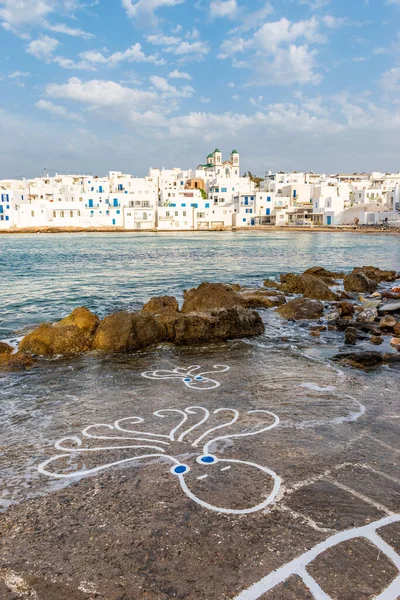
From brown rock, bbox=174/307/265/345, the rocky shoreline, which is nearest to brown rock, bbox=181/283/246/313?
the rocky shoreline

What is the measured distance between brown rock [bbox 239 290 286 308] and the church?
12355 cm

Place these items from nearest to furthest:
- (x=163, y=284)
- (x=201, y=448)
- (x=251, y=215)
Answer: (x=201, y=448) < (x=163, y=284) < (x=251, y=215)

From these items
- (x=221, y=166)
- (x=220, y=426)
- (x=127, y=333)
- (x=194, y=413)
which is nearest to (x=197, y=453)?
(x=220, y=426)

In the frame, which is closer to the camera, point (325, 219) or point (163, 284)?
point (163, 284)

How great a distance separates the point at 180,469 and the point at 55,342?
660cm

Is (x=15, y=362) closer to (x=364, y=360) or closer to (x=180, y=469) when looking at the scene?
(x=180, y=469)

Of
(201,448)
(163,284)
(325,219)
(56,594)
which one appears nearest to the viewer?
(56,594)

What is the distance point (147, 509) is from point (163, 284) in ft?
70.5

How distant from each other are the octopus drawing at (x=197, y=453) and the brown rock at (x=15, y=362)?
3889 mm

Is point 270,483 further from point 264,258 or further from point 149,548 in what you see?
point 264,258

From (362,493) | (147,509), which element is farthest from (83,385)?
(362,493)

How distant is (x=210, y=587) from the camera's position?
3.16 meters

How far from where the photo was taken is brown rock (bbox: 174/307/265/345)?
11.3m

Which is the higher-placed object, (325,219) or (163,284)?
(325,219)
